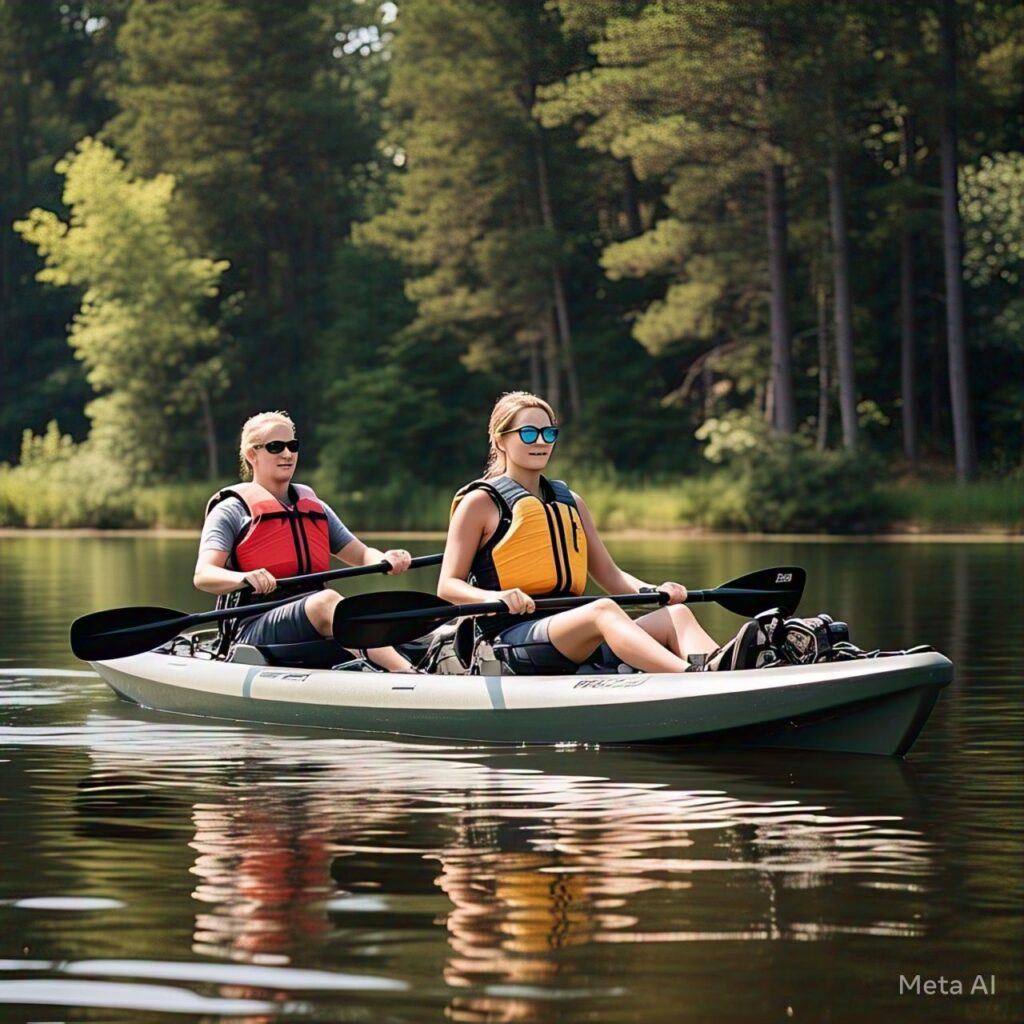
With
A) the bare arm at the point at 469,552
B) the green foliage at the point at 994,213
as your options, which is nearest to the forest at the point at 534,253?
the green foliage at the point at 994,213

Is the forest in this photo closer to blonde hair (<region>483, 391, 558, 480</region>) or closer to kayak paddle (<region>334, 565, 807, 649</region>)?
kayak paddle (<region>334, 565, 807, 649</region>)

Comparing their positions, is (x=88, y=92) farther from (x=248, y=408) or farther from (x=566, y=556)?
(x=566, y=556)

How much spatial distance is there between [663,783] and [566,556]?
1.50 metres

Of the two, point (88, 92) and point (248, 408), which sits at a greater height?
point (88, 92)

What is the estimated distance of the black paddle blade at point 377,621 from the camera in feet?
34.3

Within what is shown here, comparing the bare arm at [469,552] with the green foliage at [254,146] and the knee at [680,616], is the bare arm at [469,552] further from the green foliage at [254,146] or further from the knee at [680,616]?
the green foliage at [254,146]

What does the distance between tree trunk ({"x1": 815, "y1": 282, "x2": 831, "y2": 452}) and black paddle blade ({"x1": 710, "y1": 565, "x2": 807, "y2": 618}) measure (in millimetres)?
25854

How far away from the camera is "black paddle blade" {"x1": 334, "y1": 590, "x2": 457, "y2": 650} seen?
10461 millimetres

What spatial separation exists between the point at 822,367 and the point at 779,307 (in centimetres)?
183

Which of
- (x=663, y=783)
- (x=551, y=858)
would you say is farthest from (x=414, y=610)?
(x=551, y=858)

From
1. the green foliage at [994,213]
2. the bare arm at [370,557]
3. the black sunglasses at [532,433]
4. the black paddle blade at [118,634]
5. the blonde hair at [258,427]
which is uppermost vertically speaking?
the green foliage at [994,213]

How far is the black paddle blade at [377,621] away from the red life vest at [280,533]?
2.90 feet

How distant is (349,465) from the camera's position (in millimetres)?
47781

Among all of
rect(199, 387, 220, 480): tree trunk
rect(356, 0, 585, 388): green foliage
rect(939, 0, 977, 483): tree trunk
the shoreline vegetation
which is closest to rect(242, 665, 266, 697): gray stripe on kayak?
the shoreline vegetation
